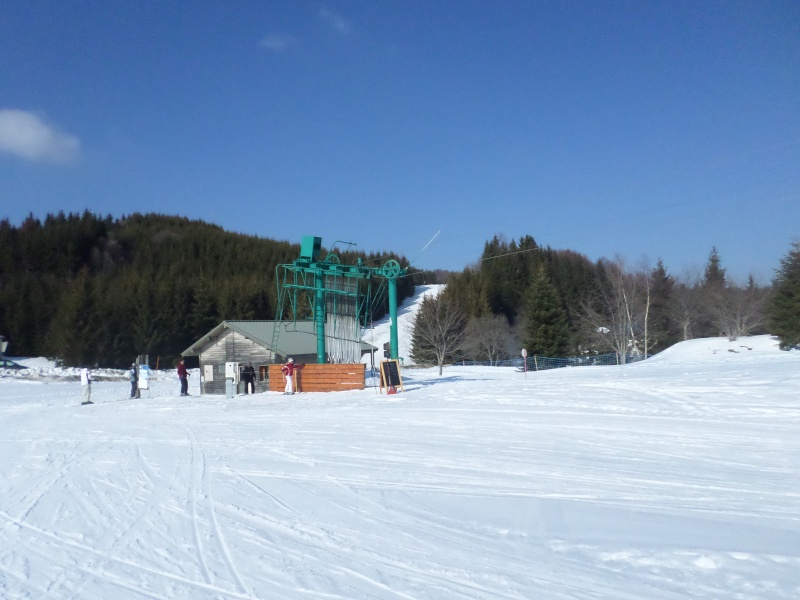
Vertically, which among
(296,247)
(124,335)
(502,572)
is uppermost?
(296,247)

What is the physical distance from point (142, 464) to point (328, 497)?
4718 millimetres

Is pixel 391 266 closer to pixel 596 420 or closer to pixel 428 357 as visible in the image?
pixel 596 420

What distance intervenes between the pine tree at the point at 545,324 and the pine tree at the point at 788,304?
48.7ft

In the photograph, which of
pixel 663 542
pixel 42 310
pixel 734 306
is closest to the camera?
pixel 663 542

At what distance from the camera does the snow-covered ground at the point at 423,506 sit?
556 cm

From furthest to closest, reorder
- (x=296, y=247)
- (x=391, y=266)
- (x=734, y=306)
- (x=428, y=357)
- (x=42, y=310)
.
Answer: (x=296, y=247) < (x=42, y=310) < (x=428, y=357) < (x=734, y=306) < (x=391, y=266)

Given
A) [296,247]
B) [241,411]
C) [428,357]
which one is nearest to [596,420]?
[241,411]

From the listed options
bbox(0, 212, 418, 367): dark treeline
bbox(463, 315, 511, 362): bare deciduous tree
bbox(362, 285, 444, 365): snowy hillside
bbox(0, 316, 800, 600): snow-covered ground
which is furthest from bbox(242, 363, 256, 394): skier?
bbox(362, 285, 444, 365): snowy hillside

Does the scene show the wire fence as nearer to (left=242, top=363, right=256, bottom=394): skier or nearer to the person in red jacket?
(left=242, top=363, right=256, bottom=394): skier

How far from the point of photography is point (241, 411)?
2197cm

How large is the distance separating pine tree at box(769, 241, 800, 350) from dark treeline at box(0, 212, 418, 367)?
26.2 meters

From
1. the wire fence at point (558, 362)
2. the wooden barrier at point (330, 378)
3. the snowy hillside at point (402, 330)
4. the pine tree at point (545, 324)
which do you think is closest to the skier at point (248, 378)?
the wooden barrier at point (330, 378)

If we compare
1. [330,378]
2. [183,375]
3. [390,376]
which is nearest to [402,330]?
[183,375]

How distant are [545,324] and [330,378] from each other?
27.9 m
